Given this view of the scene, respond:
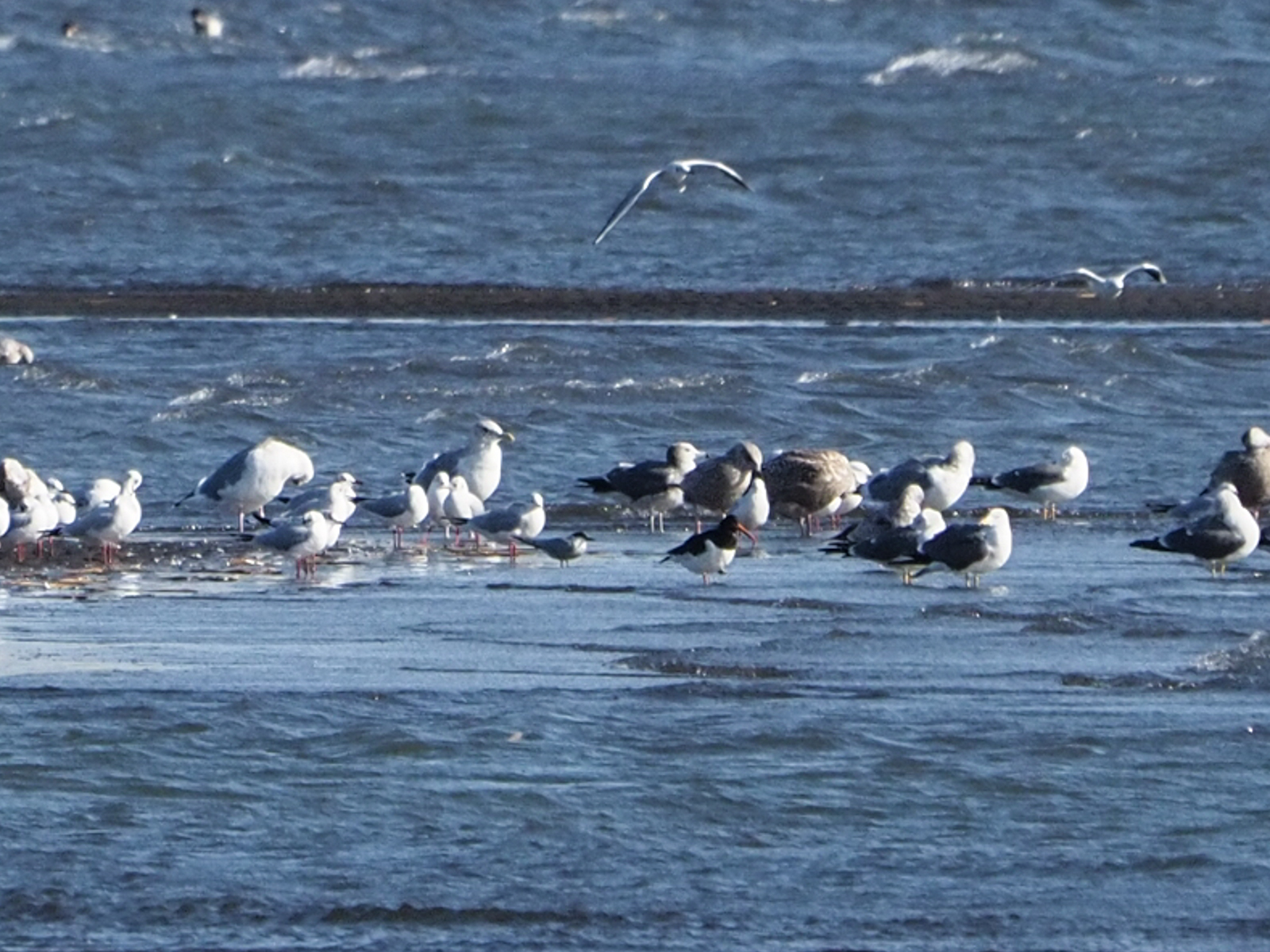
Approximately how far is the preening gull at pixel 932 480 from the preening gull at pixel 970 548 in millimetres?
A: 1724

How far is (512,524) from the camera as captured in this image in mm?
10250

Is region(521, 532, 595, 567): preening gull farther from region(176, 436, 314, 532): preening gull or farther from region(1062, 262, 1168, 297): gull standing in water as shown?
region(1062, 262, 1168, 297): gull standing in water

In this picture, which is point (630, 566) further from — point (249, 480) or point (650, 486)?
point (249, 480)

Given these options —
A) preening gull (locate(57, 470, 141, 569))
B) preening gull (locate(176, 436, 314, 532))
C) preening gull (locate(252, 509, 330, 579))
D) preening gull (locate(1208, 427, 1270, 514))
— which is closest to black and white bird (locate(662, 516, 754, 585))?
preening gull (locate(252, 509, 330, 579))

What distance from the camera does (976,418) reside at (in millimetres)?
14070

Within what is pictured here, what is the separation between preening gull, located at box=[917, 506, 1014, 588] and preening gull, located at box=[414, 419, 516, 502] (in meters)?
2.70

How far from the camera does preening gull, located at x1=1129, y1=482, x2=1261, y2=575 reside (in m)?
9.52

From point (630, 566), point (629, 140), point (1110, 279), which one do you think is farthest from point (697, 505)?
point (629, 140)

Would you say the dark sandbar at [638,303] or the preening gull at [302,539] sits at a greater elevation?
the dark sandbar at [638,303]

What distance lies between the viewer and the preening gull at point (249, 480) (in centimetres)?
1090

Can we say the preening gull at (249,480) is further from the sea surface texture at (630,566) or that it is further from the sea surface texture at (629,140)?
the sea surface texture at (629,140)

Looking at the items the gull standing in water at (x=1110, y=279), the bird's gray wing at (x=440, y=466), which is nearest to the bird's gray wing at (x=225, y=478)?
the bird's gray wing at (x=440, y=466)

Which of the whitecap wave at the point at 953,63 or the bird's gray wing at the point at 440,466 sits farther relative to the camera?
the whitecap wave at the point at 953,63

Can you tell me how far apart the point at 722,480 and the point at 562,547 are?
65.3 inches
